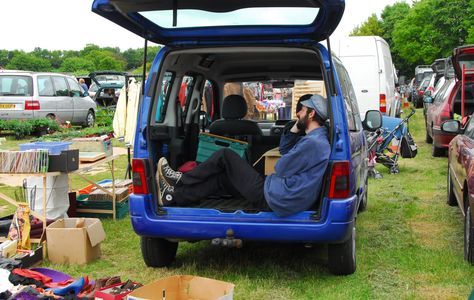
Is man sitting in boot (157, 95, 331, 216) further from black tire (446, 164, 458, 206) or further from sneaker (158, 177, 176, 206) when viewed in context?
black tire (446, 164, 458, 206)

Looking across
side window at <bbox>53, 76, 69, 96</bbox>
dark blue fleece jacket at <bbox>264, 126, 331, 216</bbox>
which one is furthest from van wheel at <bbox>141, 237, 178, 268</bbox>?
side window at <bbox>53, 76, 69, 96</bbox>

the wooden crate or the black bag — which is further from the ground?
the wooden crate

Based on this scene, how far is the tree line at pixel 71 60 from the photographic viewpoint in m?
81.0

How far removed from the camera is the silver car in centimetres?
1600

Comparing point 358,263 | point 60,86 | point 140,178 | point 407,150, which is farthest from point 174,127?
point 60,86

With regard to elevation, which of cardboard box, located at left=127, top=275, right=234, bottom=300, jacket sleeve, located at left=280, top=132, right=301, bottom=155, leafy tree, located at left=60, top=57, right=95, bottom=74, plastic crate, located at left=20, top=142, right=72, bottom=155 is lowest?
cardboard box, located at left=127, top=275, right=234, bottom=300

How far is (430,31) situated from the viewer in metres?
51.8

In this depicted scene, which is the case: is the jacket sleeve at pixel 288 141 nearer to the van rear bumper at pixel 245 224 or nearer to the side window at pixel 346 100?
the side window at pixel 346 100

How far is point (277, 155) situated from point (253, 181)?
62 centimetres

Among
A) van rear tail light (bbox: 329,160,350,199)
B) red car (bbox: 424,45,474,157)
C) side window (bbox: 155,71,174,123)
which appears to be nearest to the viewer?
van rear tail light (bbox: 329,160,350,199)

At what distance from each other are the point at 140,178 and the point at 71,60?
83692 millimetres

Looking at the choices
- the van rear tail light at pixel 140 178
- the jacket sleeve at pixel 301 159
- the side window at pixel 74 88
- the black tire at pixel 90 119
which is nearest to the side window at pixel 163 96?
the van rear tail light at pixel 140 178

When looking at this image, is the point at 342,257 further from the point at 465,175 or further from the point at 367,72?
the point at 367,72

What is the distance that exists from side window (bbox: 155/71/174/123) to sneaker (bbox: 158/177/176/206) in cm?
62
